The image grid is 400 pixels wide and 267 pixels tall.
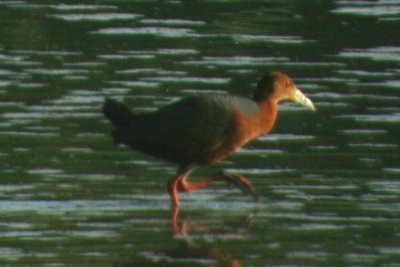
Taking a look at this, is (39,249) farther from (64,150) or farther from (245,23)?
(245,23)

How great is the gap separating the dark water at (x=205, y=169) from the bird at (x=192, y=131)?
10.6 inches

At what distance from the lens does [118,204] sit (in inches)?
586

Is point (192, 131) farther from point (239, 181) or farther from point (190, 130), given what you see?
point (239, 181)

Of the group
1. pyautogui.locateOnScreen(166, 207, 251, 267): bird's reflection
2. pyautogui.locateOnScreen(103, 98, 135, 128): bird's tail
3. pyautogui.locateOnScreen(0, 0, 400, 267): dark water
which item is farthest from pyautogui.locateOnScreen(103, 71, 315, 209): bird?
pyautogui.locateOnScreen(166, 207, 251, 267): bird's reflection

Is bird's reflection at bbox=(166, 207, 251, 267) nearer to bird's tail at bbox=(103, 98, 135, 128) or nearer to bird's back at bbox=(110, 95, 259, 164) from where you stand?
bird's back at bbox=(110, 95, 259, 164)

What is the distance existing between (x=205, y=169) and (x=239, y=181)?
1686 mm

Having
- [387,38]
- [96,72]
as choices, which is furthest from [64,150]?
[387,38]

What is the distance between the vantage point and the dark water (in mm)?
13648

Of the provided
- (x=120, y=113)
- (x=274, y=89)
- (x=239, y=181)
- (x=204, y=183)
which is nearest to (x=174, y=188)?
(x=204, y=183)

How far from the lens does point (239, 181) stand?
15.1m

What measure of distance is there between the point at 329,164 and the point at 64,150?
2.32 metres

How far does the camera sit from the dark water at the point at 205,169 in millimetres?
13648

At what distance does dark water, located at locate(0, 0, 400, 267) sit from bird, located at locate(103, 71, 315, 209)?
0.88 feet

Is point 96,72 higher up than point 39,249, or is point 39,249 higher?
point 96,72
